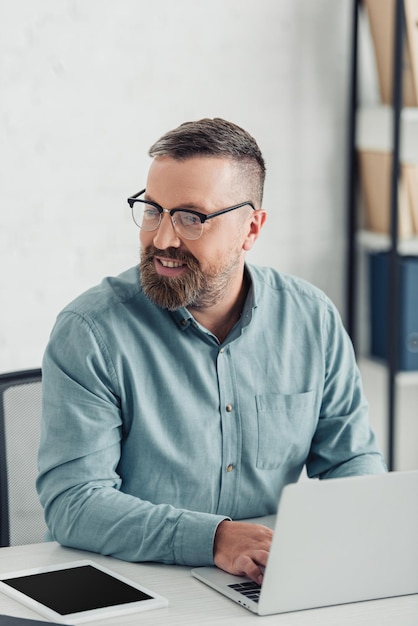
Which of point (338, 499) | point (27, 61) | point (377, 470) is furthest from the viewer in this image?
point (27, 61)

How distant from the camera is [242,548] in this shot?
149cm

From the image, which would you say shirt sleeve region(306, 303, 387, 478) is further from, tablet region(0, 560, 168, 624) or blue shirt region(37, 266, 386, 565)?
tablet region(0, 560, 168, 624)

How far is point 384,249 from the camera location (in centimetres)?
331

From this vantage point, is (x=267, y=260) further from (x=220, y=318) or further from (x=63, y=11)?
(x=220, y=318)

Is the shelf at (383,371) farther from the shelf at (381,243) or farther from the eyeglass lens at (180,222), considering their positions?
the eyeglass lens at (180,222)

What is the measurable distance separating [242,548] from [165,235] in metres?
0.53

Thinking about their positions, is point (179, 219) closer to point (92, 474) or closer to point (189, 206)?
point (189, 206)

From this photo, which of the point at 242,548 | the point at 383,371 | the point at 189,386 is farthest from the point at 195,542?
the point at 383,371

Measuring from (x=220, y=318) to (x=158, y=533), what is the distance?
0.47 metres

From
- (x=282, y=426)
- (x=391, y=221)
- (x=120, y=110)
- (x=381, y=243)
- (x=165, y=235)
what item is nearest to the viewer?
(x=165, y=235)

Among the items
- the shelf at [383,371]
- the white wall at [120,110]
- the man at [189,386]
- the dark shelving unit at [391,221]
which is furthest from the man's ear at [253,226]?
the shelf at [383,371]

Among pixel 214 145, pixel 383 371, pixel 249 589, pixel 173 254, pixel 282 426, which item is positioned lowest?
pixel 383 371

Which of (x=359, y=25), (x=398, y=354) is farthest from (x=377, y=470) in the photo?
(x=359, y=25)

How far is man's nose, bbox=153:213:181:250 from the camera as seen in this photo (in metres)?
1.73
